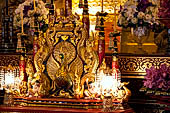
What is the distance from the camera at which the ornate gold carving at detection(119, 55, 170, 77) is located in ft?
20.2

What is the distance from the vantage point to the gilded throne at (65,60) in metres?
5.83

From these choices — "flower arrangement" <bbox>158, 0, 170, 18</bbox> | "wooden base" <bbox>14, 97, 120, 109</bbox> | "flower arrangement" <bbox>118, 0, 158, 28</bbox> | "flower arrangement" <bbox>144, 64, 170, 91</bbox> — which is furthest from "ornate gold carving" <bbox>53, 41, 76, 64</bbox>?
"flower arrangement" <bbox>158, 0, 170, 18</bbox>

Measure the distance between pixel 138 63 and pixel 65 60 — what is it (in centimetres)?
94

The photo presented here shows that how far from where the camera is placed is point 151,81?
16.6 ft

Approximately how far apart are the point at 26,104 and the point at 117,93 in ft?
3.52

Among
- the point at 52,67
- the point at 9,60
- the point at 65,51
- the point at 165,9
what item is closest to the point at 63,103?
the point at 52,67

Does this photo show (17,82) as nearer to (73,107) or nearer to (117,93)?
(73,107)

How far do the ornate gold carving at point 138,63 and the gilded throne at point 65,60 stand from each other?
61 cm

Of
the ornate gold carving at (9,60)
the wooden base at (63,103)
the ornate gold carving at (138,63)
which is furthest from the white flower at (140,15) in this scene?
the ornate gold carving at (9,60)

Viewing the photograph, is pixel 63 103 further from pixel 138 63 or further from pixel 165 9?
pixel 165 9

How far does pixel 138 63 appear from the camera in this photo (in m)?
6.25

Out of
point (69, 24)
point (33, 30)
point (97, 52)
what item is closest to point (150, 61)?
point (97, 52)

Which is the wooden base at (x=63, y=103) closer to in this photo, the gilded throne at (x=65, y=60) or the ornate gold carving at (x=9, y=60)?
the gilded throne at (x=65, y=60)

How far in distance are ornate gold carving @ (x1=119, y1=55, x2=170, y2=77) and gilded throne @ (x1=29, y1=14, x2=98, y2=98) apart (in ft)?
2.02
